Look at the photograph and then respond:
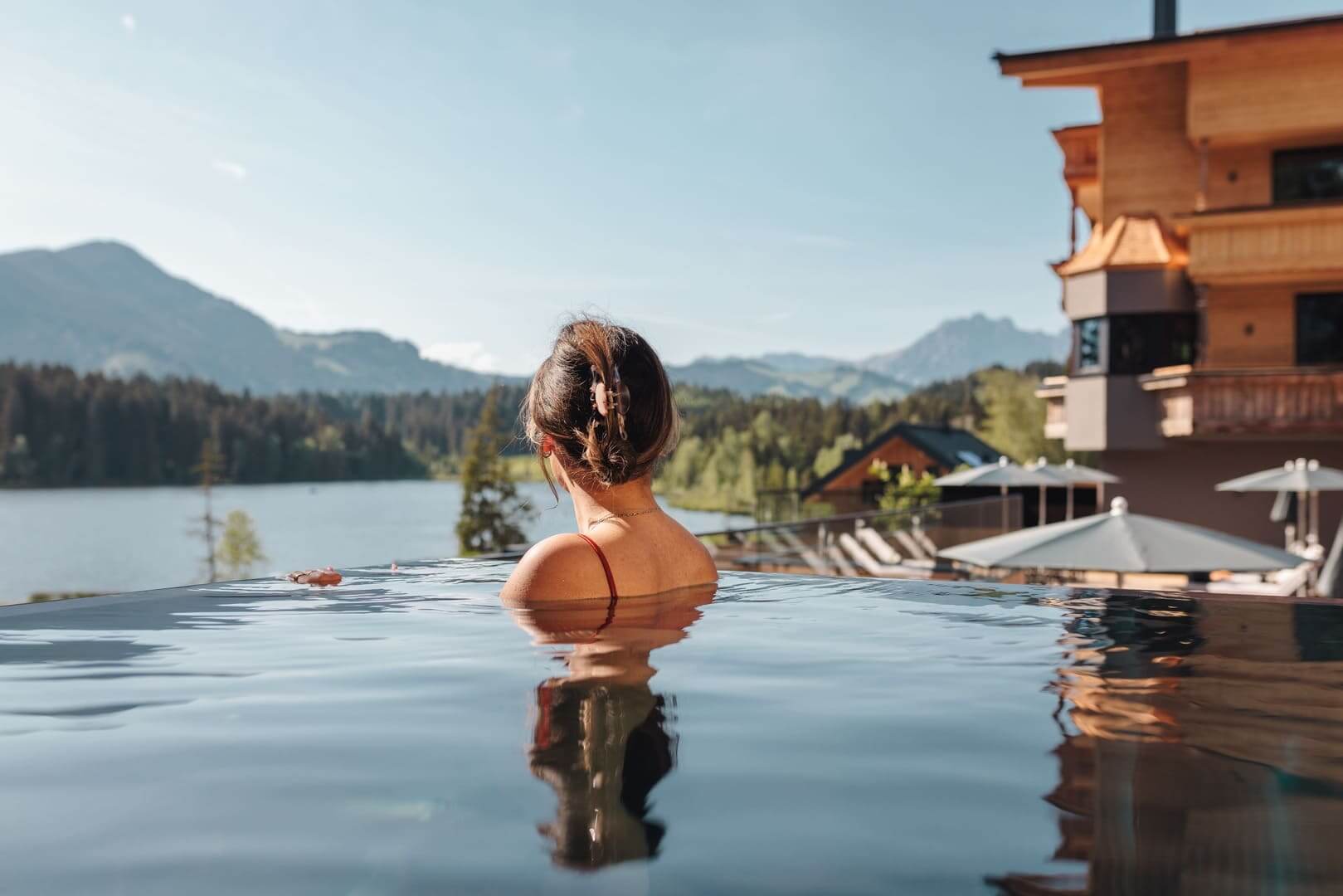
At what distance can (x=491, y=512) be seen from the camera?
280 feet

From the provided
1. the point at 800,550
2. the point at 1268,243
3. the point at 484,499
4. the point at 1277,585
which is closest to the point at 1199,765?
the point at 1277,585

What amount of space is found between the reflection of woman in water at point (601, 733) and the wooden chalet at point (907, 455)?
124 feet

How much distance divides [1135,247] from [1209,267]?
200cm

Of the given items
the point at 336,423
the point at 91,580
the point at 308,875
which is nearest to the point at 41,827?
the point at 308,875

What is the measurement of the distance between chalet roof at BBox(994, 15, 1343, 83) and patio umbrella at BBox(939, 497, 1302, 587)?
17.6 m

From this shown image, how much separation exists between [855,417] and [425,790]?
12645 cm

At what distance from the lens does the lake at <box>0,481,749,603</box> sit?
8688 centimetres

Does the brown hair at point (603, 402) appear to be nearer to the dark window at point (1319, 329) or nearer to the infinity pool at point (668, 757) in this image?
the infinity pool at point (668, 757)

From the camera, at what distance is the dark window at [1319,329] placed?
77.6ft

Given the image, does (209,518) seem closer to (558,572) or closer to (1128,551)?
(1128,551)

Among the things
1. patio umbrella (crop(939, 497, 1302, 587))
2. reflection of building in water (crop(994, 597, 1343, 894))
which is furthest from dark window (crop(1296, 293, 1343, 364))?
reflection of building in water (crop(994, 597, 1343, 894))

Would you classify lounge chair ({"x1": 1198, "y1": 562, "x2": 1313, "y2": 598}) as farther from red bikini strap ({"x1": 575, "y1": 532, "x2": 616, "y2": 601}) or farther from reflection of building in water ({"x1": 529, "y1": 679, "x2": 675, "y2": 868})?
reflection of building in water ({"x1": 529, "y1": 679, "x2": 675, "y2": 868})

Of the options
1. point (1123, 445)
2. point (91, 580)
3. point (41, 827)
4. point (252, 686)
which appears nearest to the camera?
point (41, 827)

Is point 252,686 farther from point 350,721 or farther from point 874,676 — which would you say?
point 874,676
